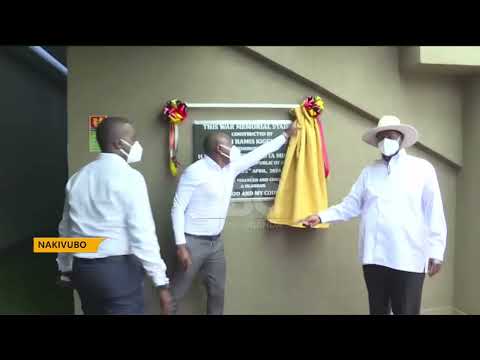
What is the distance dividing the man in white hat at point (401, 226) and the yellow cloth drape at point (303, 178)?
0.37 m

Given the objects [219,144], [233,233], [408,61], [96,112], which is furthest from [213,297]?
[408,61]

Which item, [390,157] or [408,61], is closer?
[390,157]

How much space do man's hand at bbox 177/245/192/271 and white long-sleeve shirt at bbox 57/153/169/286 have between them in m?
0.34

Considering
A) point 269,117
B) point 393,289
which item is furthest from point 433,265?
point 269,117

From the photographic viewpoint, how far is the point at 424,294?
325cm

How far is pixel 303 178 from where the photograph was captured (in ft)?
10.1

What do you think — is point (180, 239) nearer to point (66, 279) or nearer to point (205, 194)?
point (205, 194)

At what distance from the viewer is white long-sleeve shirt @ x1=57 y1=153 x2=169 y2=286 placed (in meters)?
2.54

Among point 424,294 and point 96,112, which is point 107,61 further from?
point 424,294

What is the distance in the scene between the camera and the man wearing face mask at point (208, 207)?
9.64 ft

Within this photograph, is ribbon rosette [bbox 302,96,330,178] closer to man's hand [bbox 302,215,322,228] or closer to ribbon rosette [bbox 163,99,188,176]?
man's hand [bbox 302,215,322,228]

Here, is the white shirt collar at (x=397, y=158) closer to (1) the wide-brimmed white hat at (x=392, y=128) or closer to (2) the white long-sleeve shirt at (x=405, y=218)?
(2) the white long-sleeve shirt at (x=405, y=218)
